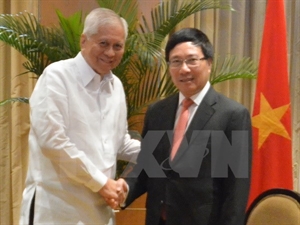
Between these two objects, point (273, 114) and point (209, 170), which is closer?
point (209, 170)

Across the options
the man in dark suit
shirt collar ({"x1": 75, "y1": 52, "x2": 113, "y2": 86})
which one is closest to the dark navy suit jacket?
the man in dark suit

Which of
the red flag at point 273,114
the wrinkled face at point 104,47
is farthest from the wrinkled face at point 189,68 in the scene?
the red flag at point 273,114

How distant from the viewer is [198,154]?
66.6 inches

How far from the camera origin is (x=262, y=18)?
338 centimetres

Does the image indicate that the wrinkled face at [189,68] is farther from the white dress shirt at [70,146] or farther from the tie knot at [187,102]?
the white dress shirt at [70,146]

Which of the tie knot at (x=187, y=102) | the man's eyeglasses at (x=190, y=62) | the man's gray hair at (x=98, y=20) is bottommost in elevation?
the tie knot at (x=187, y=102)

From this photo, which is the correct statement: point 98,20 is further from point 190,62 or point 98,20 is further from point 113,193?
point 113,193

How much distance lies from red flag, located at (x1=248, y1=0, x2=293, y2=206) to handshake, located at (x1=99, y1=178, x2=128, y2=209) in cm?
121

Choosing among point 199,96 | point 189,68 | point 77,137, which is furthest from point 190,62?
→ point 77,137

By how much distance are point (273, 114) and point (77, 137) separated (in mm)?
1467

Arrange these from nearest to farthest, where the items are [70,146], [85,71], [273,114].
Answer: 1. [70,146]
2. [85,71]
3. [273,114]

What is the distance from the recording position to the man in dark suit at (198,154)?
1.67m

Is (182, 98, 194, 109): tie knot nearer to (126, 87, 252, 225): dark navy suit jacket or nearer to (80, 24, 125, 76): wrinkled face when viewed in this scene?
(126, 87, 252, 225): dark navy suit jacket

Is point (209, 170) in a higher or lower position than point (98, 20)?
lower
